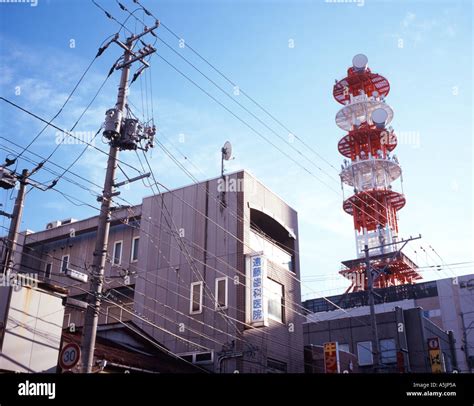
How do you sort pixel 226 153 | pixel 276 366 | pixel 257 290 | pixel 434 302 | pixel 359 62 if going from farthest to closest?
pixel 359 62 < pixel 434 302 < pixel 226 153 < pixel 276 366 < pixel 257 290

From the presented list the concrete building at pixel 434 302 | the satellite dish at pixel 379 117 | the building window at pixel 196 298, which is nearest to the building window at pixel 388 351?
the concrete building at pixel 434 302

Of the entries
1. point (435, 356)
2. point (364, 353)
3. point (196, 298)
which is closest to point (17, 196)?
point (196, 298)

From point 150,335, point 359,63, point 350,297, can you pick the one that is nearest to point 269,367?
point 150,335

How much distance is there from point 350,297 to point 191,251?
41.8 meters

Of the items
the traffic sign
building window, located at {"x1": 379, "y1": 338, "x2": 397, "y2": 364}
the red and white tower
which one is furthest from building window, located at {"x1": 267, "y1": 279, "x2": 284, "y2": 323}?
the red and white tower

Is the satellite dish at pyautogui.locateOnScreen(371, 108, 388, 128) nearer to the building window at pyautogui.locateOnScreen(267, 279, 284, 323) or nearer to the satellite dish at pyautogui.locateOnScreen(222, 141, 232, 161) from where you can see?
the satellite dish at pyautogui.locateOnScreen(222, 141, 232, 161)

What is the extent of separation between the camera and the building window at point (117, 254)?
115 feet

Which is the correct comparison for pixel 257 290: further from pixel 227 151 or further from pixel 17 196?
pixel 17 196

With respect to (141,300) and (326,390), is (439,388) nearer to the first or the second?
(326,390)

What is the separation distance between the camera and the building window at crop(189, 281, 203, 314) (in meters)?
29.5

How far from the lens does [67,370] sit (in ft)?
51.3

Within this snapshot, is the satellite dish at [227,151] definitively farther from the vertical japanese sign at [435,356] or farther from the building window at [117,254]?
the vertical japanese sign at [435,356]

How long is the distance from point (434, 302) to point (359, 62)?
3636 cm

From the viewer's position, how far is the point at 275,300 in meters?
31.0
